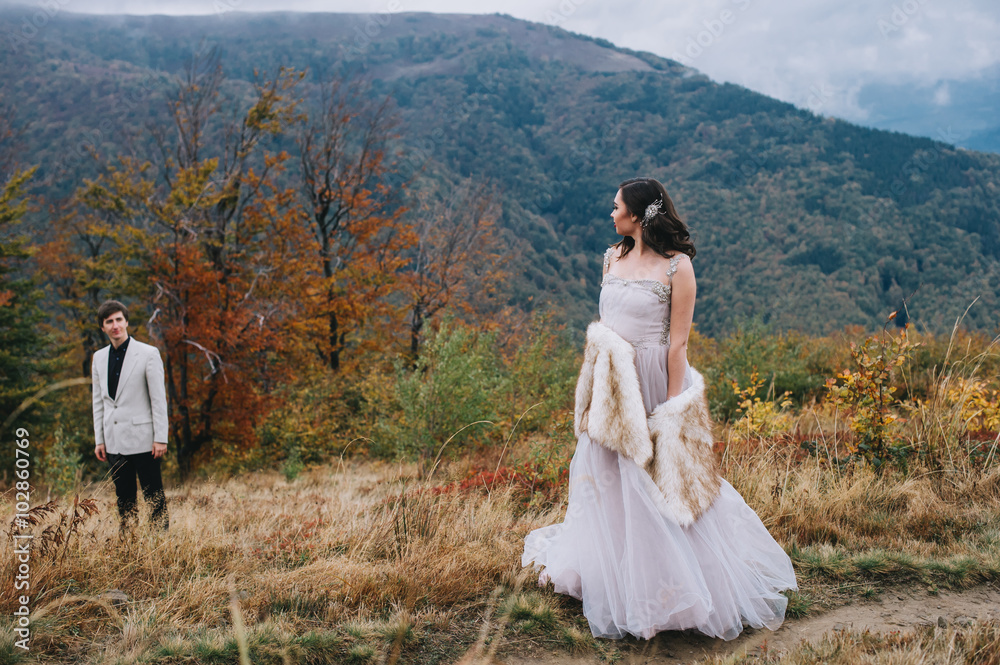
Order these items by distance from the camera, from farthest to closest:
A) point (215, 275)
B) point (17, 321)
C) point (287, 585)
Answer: point (17, 321), point (215, 275), point (287, 585)

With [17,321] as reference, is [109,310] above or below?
above

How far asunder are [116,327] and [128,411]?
0.58m

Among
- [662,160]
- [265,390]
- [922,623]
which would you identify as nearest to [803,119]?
[662,160]

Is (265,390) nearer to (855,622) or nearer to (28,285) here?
(28,285)

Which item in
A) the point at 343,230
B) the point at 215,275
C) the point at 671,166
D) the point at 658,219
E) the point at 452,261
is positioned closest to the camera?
the point at 658,219

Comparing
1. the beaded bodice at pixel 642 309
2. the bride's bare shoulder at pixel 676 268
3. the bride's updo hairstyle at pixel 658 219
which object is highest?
the bride's updo hairstyle at pixel 658 219

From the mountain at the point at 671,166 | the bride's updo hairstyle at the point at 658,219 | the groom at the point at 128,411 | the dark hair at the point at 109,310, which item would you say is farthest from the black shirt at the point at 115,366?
the mountain at the point at 671,166

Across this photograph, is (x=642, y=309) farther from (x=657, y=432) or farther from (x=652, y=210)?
(x=657, y=432)

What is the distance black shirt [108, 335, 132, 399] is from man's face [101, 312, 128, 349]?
0.04 metres

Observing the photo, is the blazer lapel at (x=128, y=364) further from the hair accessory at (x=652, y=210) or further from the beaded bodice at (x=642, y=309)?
the hair accessory at (x=652, y=210)

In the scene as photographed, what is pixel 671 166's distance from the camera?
9369 centimetres

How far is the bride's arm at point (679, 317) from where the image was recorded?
8.89 ft

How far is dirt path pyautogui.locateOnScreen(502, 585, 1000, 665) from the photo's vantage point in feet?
8.43

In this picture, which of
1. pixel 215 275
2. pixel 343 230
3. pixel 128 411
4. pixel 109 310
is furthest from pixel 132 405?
pixel 343 230
